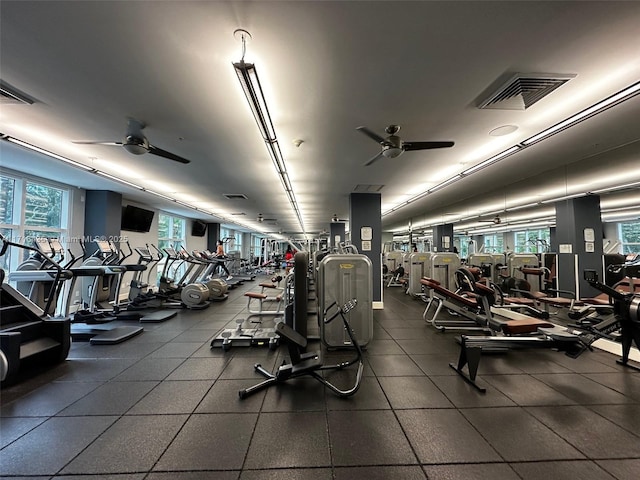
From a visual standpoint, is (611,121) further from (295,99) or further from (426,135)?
(295,99)

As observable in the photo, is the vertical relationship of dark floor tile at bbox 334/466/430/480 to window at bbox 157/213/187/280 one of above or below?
below

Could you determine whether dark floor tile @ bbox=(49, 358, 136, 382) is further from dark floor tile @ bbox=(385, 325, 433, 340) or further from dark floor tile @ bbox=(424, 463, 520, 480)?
dark floor tile @ bbox=(385, 325, 433, 340)

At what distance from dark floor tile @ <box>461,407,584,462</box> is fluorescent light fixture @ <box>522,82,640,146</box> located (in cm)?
302

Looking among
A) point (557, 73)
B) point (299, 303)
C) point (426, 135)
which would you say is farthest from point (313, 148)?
point (557, 73)

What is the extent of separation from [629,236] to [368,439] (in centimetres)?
1268

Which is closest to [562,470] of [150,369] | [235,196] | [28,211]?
[150,369]

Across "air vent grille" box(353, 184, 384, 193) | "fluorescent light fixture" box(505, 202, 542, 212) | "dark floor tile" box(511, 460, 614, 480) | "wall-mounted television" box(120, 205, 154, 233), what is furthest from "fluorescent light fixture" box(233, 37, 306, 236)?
"fluorescent light fixture" box(505, 202, 542, 212)

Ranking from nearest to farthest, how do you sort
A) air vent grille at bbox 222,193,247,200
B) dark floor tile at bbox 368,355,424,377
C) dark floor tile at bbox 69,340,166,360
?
dark floor tile at bbox 368,355,424,377 < dark floor tile at bbox 69,340,166,360 < air vent grille at bbox 222,193,247,200

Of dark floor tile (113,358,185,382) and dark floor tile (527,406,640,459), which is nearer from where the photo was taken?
dark floor tile (527,406,640,459)

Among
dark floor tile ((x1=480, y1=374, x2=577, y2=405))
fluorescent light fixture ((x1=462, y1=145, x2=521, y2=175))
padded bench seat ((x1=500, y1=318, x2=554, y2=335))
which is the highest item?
fluorescent light fixture ((x1=462, y1=145, x2=521, y2=175))

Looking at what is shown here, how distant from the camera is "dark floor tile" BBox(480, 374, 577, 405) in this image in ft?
7.75

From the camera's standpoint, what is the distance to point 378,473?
1.60 m

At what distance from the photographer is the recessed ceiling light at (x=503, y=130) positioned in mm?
3248

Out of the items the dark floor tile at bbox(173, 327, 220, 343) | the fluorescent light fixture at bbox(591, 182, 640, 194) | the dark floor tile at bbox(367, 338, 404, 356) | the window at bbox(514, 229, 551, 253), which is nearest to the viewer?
the dark floor tile at bbox(367, 338, 404, 356)
